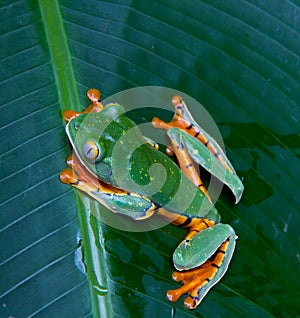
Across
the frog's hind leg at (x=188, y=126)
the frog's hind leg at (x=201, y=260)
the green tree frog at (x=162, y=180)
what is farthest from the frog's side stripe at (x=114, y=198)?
the frog's hind leg at (x=188, y=126)

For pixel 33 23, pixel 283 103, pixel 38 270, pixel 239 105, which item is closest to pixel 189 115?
pixel 239 105

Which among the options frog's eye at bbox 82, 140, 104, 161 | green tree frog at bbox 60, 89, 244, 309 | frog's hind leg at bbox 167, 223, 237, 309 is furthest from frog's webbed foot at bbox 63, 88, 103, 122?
frog's hind leg at bbox 167, 223, 237, 309

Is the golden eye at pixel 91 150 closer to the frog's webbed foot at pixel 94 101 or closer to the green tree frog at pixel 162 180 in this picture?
the green tree frog at pixel 162 180

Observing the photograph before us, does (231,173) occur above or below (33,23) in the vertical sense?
below

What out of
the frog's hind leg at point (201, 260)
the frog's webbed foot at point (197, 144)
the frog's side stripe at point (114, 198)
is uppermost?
the frog's webbed foot at point (197, 144)

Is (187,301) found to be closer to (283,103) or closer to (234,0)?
(283,103)

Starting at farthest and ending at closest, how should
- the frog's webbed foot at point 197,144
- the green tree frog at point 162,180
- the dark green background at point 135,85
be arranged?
the frog's webbed foot at point 197,144 < the green tree frog at point 162,180 < the dark green background at point 135,85
